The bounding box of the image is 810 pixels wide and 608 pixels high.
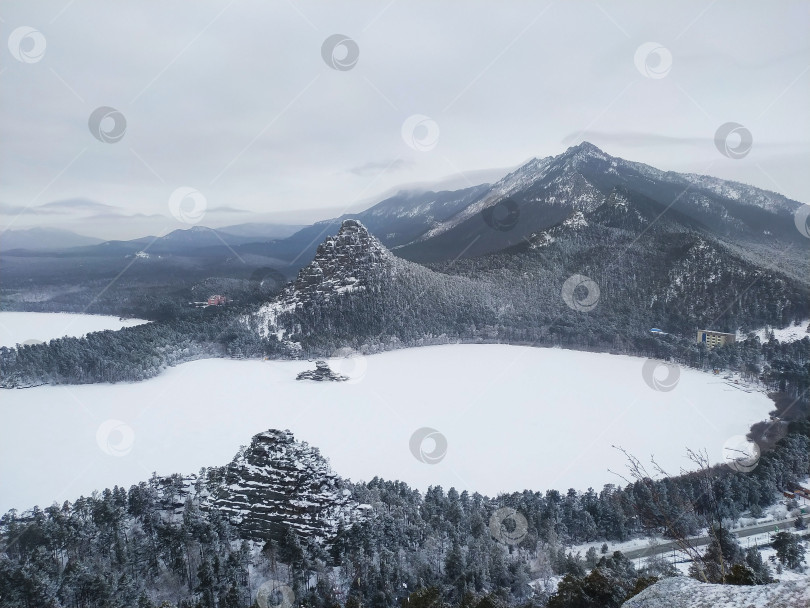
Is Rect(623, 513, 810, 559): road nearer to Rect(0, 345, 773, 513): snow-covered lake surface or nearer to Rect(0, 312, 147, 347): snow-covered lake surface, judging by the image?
Rect(0, 345, 773, 513): snow-covered lake surface

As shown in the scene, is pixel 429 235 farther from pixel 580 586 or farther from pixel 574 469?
pixel 580 586

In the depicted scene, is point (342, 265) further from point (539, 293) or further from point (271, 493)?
point (271, 493)

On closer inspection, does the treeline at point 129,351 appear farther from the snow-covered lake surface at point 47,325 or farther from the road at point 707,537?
the road at point 707,537

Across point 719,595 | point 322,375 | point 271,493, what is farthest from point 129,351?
point 719,595

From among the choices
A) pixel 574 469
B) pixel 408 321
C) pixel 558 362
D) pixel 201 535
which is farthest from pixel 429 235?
pixel 201 535

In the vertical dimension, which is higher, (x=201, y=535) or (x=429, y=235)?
(x=429, y=235)

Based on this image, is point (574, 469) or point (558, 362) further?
point (558, 362)

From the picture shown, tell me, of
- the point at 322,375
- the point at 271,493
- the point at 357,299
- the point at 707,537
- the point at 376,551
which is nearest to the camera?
the point at 376,551
